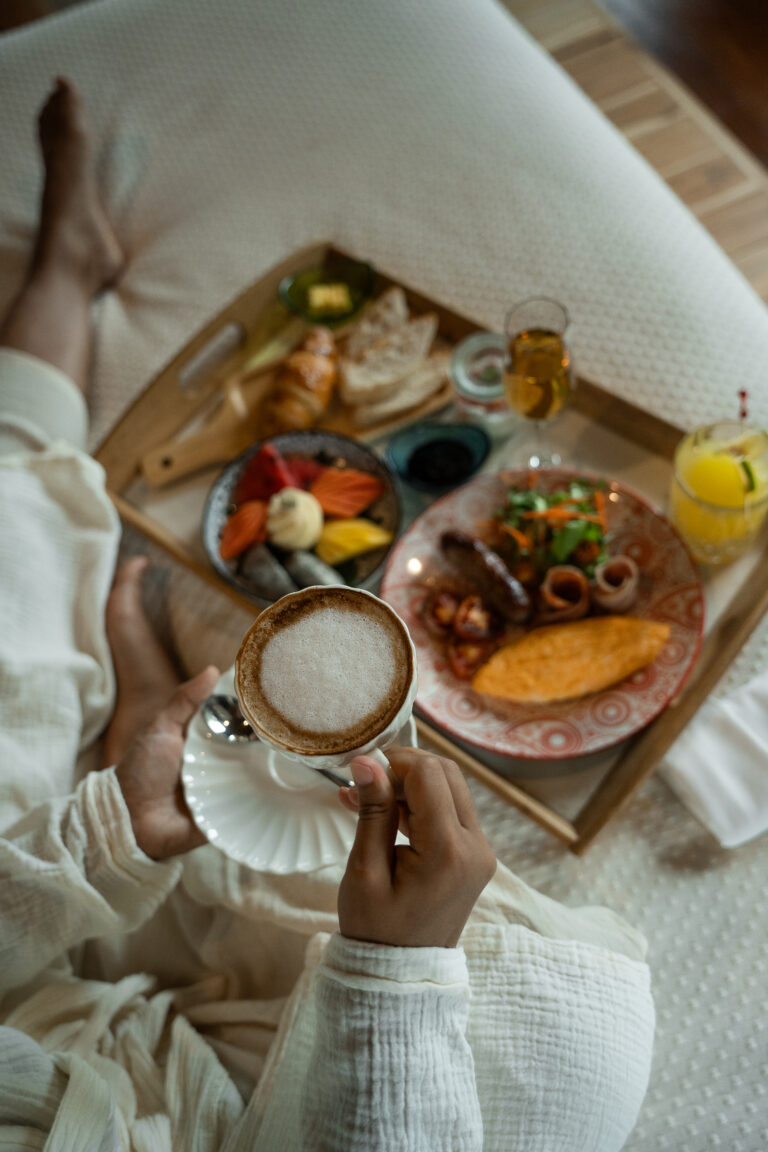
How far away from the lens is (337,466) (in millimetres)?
1344

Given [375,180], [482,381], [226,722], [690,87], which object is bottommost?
[226,722]

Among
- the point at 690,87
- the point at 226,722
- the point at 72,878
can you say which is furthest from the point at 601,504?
the point at 690,87

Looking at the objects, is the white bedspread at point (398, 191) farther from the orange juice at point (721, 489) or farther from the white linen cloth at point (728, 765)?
the orange juice at point (721, 489)

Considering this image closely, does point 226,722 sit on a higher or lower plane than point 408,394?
lower

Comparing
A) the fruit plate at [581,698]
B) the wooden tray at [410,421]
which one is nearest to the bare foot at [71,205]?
the wooden tray at [410,421]

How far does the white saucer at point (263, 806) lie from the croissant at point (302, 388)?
0.57 m

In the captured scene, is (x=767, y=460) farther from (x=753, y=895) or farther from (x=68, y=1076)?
(x=68, y=1076)

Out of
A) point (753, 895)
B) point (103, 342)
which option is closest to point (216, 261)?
point (103, 342)

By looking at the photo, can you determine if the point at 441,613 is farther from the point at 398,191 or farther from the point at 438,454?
the point at 398,191

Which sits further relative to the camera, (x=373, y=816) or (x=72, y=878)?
(x=72, y=878)

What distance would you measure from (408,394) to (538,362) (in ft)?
0.82

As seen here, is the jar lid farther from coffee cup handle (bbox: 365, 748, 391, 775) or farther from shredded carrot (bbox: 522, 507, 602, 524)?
coffee cup handle (bbox: 365, 748, 391, 775)

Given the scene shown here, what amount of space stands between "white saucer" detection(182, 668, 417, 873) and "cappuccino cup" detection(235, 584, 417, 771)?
0.67ft

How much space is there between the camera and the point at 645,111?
2.42 meters
